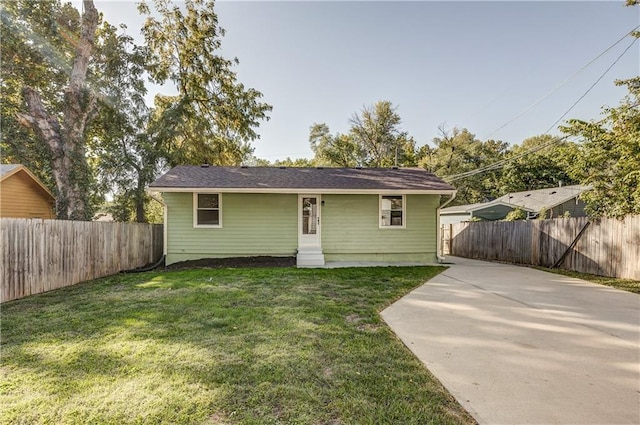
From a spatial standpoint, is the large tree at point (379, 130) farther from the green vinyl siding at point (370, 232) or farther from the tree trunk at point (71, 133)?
the tree trunk at point (71, 133)

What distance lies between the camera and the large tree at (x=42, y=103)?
11.0 metres

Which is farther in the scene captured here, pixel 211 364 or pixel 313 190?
pixel 313 190

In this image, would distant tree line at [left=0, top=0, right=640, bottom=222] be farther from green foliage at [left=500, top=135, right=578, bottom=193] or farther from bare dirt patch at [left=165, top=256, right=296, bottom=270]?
green foliage at [left=500, top=135, right=578, bottom=193]

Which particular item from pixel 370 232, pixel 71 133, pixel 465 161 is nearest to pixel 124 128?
pixel 71 133

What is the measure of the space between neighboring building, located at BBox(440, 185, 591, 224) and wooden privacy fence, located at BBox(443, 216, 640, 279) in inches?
276

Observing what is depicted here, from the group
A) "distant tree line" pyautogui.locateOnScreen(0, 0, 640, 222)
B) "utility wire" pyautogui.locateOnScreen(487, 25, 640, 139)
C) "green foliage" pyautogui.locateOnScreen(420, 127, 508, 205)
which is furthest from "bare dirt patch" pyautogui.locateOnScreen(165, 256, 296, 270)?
"green foliage" pyautogui.locateOnScreen(420, 127, 508, 205)

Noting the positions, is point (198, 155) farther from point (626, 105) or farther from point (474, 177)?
point (474, 177)

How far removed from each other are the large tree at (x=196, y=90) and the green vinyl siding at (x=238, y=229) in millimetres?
6060

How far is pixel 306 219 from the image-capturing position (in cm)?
1014

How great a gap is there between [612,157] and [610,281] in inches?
193

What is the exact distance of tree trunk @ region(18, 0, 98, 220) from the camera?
432 inches

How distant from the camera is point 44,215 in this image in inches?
543

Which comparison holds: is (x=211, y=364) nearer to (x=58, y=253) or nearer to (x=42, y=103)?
(x=58, y=253)

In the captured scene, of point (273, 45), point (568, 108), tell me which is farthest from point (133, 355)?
point (568, 108)
